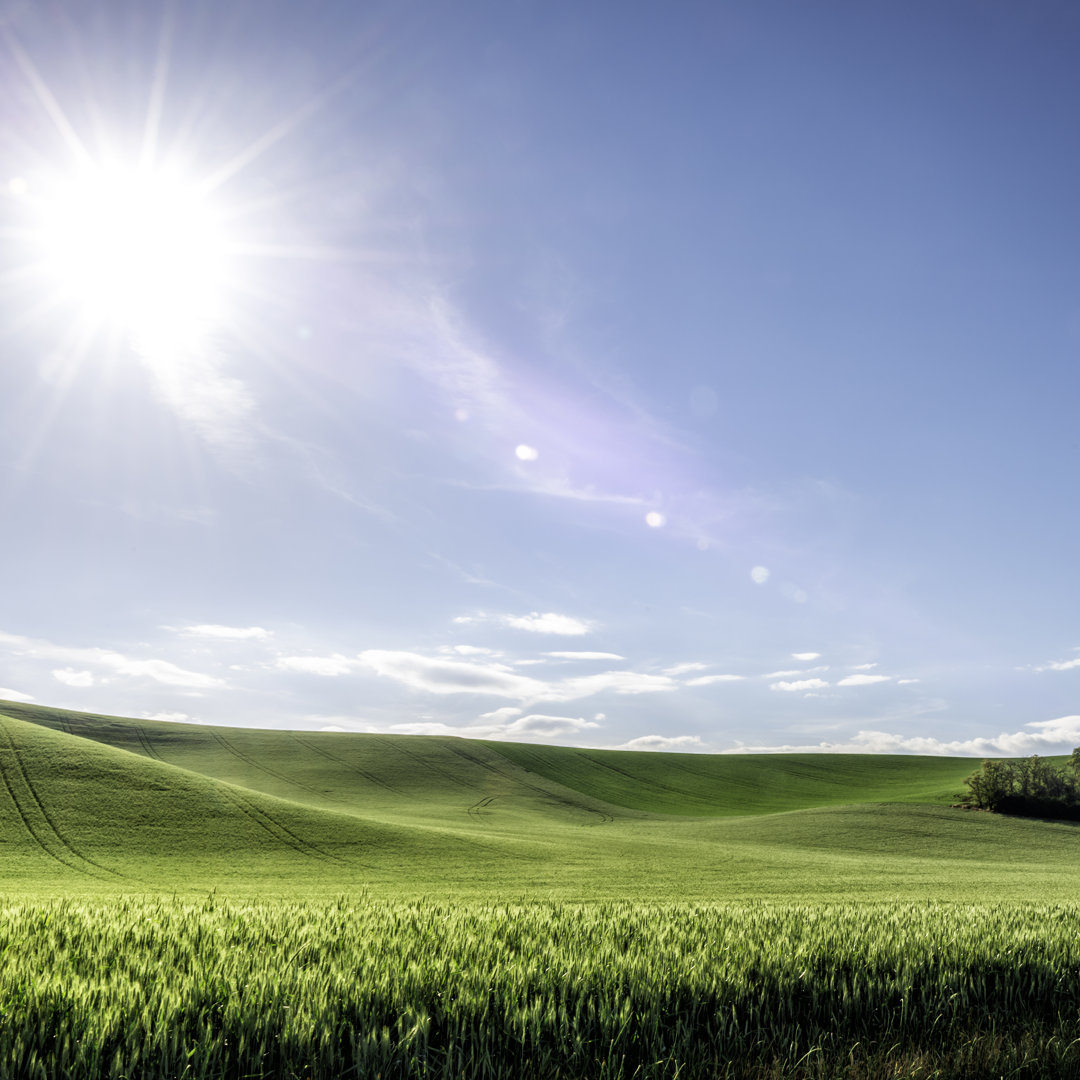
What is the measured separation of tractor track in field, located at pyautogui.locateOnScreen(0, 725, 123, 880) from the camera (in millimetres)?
27402

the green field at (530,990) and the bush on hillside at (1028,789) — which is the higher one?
the green field at (530,990)

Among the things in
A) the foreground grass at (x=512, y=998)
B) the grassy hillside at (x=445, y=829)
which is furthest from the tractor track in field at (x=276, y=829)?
the foreground grass at (x=512, y=998)

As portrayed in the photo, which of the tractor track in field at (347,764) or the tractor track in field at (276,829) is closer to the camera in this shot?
the tractor track in field at (276,829)

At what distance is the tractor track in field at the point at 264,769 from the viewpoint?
194ft

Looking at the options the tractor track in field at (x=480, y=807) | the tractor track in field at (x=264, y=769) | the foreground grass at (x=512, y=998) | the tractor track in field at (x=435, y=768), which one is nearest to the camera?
the foreground grass at (x=512, y=998)

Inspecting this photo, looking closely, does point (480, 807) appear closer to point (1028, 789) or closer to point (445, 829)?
point (445, 829)

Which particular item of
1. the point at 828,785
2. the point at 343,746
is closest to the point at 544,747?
the point at 343,746

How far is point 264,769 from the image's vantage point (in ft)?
221

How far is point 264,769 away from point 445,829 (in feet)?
110

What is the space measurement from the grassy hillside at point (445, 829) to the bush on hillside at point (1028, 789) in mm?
3116

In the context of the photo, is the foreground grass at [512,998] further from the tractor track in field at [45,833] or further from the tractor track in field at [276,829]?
the tractor track in field at [276,829]

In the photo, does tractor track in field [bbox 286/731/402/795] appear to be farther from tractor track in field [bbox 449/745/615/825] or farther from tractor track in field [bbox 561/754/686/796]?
tractor track in field [bbox 561/754/686/796]

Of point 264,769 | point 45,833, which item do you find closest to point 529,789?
point 264,769

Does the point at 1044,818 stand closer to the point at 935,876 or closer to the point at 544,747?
the point at 935,876
